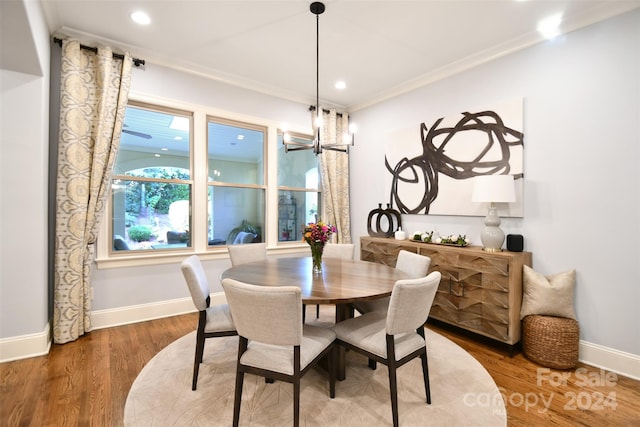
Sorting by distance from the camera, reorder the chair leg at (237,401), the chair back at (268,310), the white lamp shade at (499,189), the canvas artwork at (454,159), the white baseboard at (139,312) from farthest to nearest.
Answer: the white baseboard at (139,312), the canvas artwork at (454,159), the white lamp shade at (499,189), the chair leg at (237,401), the chair back at (268,310)

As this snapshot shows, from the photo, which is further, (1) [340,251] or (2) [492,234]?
(1) [340,251]

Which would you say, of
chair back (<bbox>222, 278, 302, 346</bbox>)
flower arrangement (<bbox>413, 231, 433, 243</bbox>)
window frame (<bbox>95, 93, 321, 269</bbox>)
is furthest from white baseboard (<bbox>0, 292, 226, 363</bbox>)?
flower arrangement (<bbox>413, 231, 433, 243</bbox>)

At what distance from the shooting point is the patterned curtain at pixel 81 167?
9.46ft

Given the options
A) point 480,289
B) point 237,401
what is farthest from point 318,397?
point 480,289

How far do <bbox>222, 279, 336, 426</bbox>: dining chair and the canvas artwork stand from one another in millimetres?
2533

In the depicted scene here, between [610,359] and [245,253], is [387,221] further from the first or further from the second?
[610,359]

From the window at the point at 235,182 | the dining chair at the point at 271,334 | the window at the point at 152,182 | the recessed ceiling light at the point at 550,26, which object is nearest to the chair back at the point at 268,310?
the dining chair at the point at 271,334

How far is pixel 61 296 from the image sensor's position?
2.87m

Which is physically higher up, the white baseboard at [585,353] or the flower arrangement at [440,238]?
the flower arrangement at [440,238]

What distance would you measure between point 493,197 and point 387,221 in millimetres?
1706

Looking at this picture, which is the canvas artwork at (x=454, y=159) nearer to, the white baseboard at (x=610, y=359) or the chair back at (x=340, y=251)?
the chair back at (x=340, y=251)

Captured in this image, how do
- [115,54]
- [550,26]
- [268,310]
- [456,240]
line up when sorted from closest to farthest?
[268,310] → [550,26] → [115,54] → [456,240]

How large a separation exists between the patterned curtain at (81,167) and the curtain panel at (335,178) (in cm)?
269

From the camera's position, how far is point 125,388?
A: 2.16m
